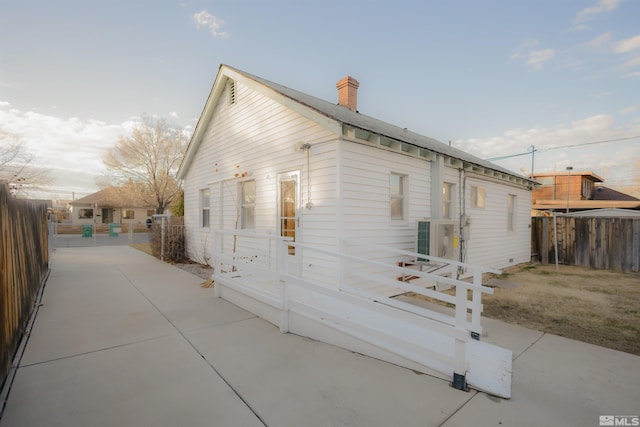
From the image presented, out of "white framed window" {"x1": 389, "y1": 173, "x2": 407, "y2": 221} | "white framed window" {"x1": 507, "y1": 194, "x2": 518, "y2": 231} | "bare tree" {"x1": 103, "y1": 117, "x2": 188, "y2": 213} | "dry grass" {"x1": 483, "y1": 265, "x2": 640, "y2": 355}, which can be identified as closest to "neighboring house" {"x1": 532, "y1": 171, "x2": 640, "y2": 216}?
"white framed window" {"x1": 507, "y1": 194, "x2": 518, "y2": 231}

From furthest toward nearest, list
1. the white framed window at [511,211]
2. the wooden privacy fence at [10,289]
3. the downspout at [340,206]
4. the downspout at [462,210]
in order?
1. the white framed window at [511,211]
2. the downspout at [462,210]
3. the downspout at [340,206]
4. the wooden privacy fence at [10,289]

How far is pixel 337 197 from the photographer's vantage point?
18.1 feet

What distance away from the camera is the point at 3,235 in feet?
10.5

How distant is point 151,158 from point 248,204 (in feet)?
82.5

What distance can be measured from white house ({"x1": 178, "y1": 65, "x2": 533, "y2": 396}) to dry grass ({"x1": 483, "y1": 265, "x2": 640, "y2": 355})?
3.89ft

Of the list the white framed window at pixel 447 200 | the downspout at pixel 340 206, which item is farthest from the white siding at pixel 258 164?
the white framed window at pixel 447 200

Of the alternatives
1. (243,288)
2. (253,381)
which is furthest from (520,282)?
(253,381)

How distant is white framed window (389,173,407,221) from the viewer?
22.0 ft

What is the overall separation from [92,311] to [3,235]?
8.27 feet

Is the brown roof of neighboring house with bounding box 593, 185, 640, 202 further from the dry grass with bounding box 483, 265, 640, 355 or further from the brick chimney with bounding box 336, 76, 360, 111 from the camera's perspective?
the brick chimney with bounding box 336, 76, 360, 111

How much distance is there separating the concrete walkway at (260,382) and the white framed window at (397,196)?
3.04 meters

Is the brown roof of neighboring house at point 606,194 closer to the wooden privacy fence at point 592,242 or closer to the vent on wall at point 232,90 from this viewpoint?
the wooden privacy fence at point 592,242

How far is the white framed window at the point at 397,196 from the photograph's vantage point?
22.0 feet

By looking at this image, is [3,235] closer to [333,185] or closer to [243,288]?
[243,288]
